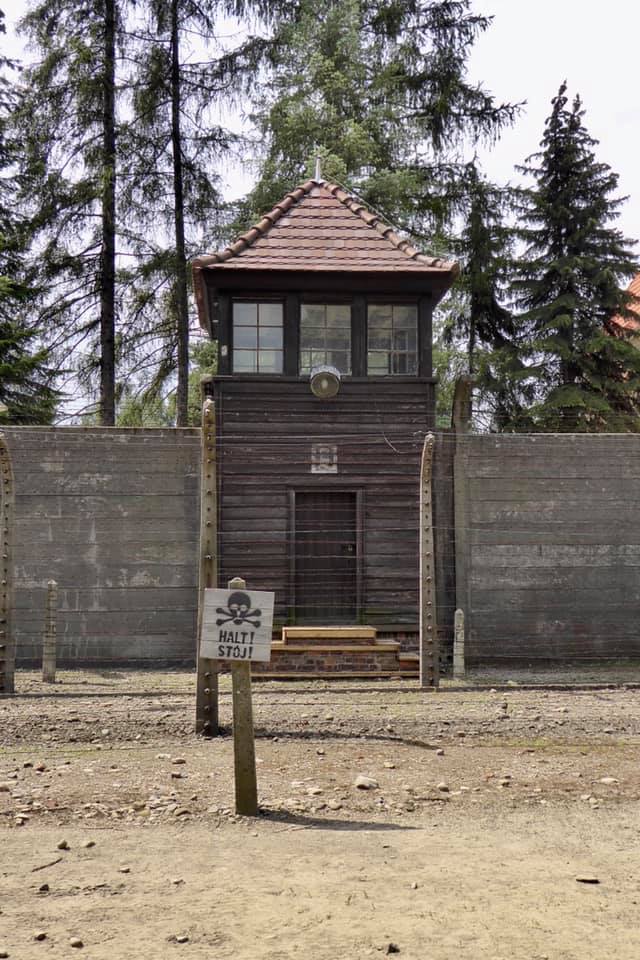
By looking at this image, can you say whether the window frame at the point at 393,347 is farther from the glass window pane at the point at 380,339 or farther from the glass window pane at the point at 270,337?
the glass window pane at the point at 270,337

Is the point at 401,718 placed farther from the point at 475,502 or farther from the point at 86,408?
the point at 86,408

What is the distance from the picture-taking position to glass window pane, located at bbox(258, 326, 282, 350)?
44.8ft

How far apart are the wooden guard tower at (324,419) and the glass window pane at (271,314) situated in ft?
0.05

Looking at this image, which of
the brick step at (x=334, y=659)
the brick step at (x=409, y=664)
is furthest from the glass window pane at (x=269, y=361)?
the brick step at (x=409, y=664)

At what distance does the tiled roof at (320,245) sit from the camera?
13.4m

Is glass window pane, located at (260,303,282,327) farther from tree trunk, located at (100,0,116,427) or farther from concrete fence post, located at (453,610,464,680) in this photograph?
tree trunk, located at (100,0,116,427)

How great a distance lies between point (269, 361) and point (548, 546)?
439 cm

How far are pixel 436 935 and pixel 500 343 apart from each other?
22.8 m

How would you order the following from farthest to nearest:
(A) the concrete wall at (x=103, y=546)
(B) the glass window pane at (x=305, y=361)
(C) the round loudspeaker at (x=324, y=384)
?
(B) the glass window pane at (x=305, y=361) < (C) the round loudspeaker at (x=324, y=384) < (A) the concrete wall at (x=103, y=546)

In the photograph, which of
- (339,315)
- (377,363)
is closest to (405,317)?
(377,363)

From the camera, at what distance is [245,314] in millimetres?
13695

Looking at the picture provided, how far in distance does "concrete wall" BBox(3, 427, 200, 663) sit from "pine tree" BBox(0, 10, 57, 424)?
734 centimetres

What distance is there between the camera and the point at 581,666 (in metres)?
12.6

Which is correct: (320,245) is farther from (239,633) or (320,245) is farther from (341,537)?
(239,633)
